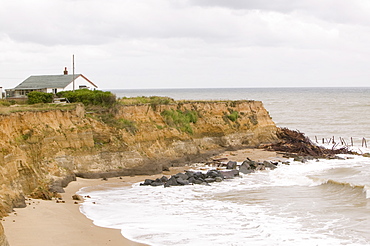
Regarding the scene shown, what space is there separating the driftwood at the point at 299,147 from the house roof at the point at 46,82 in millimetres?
19212

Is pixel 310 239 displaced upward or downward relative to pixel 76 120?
downward

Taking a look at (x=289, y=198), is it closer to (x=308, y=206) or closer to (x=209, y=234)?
(x=308, y=206)

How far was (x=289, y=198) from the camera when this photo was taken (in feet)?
78.0

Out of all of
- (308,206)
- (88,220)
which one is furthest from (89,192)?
(308,206)

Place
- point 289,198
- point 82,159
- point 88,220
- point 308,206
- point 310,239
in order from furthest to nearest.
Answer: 1. point 82,159
2. point 289,198
3. point 308,206
4. point 88,220
5. point 310,239

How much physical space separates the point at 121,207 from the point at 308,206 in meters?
8.72

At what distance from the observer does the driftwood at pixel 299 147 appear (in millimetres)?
39188

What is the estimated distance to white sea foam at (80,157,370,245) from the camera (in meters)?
17.2

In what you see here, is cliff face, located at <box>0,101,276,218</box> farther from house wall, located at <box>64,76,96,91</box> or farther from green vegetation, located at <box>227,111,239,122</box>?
house wall, located at <box>64,76,96,91</box>

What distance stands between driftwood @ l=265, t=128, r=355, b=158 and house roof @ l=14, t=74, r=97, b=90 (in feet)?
63.0

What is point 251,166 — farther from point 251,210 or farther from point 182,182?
point 251,210

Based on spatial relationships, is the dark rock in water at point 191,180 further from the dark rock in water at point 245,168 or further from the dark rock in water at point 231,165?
the dark rock in water at point 231,165

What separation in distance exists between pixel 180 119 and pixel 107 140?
871 centimetres

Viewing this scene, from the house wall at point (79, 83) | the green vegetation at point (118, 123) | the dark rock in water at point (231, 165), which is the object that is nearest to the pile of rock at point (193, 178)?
the dark rock in water at point (231, 165)
